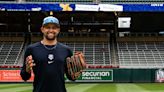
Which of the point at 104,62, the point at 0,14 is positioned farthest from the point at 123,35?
the point at 0,14

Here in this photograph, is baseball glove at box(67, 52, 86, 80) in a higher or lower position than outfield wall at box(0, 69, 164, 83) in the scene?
higher

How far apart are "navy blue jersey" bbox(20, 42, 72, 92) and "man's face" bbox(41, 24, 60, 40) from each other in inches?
6.1

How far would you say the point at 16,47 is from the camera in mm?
37531

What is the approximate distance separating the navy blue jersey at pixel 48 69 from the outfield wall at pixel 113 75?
82.7 ft

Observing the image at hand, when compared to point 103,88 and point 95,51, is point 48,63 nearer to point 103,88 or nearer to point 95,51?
point 103,88

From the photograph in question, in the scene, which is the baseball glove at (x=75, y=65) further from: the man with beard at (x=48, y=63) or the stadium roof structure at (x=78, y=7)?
the stadium roof structure at (x=78, y=7)

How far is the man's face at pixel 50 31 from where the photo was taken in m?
4.93

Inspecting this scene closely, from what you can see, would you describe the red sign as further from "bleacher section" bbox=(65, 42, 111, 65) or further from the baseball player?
the baseball player

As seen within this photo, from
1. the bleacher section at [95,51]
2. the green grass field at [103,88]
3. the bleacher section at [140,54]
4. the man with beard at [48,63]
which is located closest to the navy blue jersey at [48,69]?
the man with beard at [48,63]

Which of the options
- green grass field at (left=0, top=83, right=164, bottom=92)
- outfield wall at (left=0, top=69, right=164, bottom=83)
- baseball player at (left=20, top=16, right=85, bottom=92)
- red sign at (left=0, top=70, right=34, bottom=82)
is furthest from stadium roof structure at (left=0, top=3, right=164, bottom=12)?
baseball player at (left=20, top=16, right=85, bottom=92)

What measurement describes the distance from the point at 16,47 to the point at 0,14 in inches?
133

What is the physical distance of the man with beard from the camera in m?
4.96

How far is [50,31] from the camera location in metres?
4.94

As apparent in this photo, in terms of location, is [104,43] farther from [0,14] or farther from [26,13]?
[0,14]
